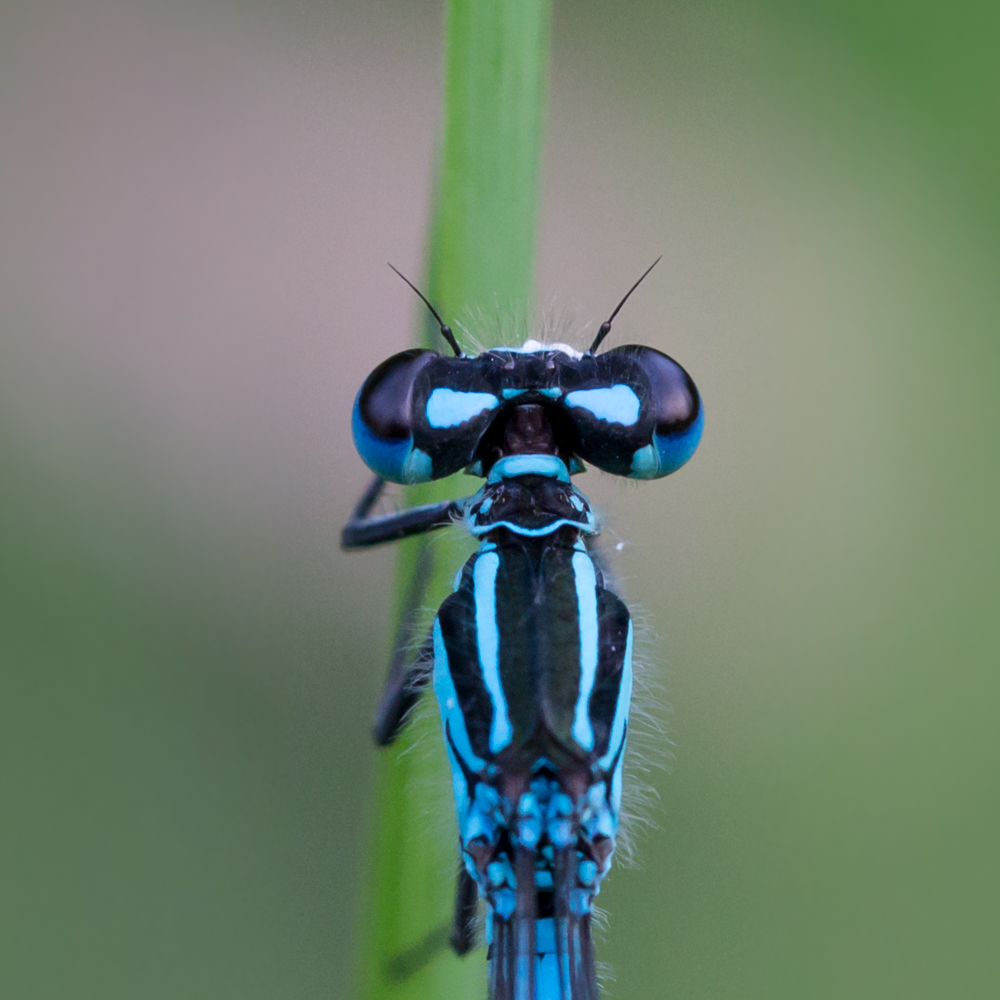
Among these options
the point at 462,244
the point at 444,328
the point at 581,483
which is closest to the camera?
the point at 462,244

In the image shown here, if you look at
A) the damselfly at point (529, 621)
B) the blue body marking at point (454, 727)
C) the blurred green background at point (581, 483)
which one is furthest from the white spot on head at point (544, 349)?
the blurred green background at point (581, 483)

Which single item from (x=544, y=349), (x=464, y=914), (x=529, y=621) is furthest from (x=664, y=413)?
(x=464, y=914)

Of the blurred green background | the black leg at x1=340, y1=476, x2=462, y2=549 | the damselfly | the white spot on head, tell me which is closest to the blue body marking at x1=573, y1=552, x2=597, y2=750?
the damselfly

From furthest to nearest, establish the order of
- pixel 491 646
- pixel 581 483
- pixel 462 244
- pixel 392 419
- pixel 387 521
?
pixel 581 483 < pixel 387 521 < pixel 392 419 < pixel 491 646 < pixel 462 244

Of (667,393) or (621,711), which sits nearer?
(621,711)

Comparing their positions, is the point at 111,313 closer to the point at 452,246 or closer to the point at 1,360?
the point at 1,360

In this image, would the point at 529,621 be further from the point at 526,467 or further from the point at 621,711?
the point at 526,467
